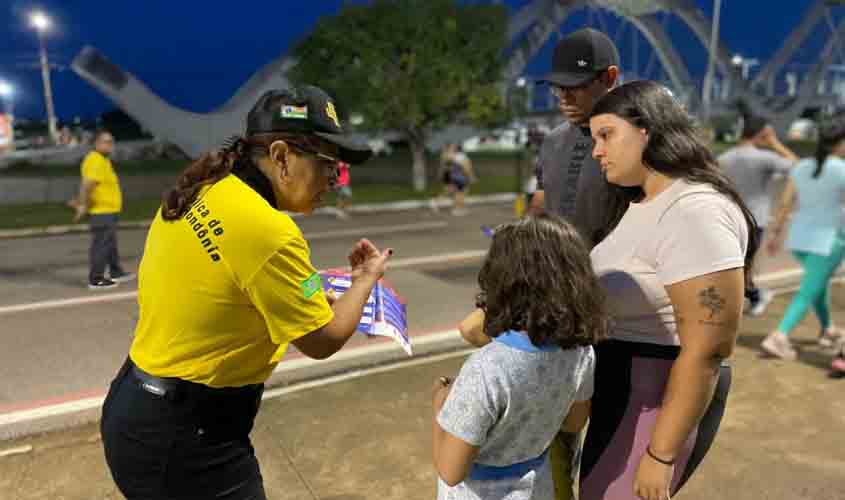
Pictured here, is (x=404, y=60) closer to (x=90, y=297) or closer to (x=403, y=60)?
(x=403, y=60)

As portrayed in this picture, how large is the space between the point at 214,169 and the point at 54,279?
7.63 m

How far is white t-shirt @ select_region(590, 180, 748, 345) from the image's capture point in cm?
149

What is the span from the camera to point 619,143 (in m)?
1.67

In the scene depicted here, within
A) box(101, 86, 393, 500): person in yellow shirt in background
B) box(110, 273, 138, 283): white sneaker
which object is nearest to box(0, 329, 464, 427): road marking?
box(101, 86, 393, 500): person in yellow shirt in background

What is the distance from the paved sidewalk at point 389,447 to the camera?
10.4 ft

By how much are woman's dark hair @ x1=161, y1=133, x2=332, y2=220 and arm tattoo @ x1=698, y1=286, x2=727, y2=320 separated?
3.61 ft

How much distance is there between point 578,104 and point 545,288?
4.02ft

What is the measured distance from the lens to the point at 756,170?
5.71 m

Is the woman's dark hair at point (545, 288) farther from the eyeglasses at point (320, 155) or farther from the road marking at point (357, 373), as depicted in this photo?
the road marking at point (357, 373)

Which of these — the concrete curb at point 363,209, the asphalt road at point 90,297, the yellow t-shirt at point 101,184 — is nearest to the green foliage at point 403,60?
the concrete curb at point 363,209

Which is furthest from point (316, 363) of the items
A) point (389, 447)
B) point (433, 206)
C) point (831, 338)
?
point (433, 206)

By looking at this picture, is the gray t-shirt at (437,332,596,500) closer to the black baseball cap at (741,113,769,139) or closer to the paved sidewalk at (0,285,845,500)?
the paved sidewalk at (0,285,845,500)

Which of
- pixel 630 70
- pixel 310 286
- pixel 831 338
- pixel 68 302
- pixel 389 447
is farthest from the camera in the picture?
pixel 630 70

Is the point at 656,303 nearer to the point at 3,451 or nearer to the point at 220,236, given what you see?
the point at 220,236
